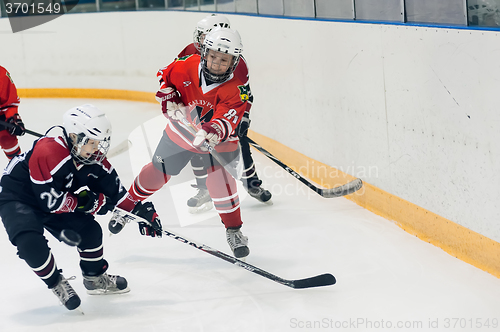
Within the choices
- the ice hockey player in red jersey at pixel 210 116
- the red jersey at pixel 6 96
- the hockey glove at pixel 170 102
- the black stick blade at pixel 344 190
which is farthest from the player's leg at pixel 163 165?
the red jersey at pixel 6 96

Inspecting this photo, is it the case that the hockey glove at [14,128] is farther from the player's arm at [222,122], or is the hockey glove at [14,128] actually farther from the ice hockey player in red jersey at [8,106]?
the player's arm at [222,122]

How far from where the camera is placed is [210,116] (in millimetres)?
3092

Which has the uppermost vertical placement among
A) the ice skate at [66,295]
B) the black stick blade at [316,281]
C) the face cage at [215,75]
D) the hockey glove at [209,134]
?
the face cage at [215,75]

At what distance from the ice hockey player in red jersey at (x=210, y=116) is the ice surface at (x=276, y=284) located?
0.29 metres

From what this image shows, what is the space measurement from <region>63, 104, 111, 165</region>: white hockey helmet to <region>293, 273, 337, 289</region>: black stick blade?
3.26ft

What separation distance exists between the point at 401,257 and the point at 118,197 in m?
1.38

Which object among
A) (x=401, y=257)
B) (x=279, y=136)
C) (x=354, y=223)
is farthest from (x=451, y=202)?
(x=279, y=136)

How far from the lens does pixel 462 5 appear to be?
270 centimetres

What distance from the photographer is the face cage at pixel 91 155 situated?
2279 millimetres

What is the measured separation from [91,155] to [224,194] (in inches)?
31.1

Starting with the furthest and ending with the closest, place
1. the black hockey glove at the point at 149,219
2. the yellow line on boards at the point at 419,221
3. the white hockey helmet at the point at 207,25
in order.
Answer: the white hockey helmet at the point at 207,25 < the yellow line on boards at the point at 419,221 < the black hockey glove at the point at 149,219

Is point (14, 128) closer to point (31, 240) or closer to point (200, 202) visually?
point (200, 202)

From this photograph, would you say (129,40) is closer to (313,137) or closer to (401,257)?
(313,137)

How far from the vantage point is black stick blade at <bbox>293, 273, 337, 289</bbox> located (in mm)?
2572
